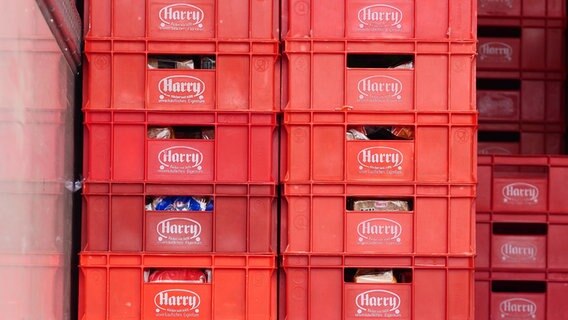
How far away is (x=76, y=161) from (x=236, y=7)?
136 cm

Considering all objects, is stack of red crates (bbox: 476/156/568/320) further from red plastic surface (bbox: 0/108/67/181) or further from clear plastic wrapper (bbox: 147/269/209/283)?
red plastic surface (bbox: 0/108/67/181)

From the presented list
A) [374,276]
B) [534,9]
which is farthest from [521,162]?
[534,9]

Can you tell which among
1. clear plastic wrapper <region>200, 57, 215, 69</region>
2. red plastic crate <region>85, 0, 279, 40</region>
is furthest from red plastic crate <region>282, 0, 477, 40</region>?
clear plastic wrapper <region>200, 57, 215, 69</region>

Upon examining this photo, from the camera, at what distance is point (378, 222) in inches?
263

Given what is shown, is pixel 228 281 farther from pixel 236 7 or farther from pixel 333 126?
pixel 236 7

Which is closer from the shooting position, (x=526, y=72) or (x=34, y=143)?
(x=34, y=143)

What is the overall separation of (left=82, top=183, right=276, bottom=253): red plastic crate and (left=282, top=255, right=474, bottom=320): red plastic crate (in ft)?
0.90

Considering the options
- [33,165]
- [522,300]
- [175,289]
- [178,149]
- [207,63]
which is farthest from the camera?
[522,300]

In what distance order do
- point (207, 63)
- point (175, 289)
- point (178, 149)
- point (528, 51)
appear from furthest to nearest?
point (528, 51), point (207, 63), point (178, 149), point (175, 289)

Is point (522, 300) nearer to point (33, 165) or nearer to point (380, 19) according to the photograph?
point (380, 19)

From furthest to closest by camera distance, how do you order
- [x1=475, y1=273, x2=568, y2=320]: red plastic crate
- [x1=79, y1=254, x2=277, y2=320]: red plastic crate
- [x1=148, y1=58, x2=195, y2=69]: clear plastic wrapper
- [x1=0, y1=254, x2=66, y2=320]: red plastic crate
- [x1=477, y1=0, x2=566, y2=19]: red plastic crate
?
[x1=477, y1=0, x2=566, y2=19]: red plastic crate
[x1=475, y1=273, x2=568, y2=320]: red plastic crate
[x1=148, y1=58, x2=195, y2=69]: clear plastic wrapper
[x1=79, y1=254, x2=277, y2=320]: red plastic crate
[x1=0, y1=254, x2=66, y2=320]: red plastic crate

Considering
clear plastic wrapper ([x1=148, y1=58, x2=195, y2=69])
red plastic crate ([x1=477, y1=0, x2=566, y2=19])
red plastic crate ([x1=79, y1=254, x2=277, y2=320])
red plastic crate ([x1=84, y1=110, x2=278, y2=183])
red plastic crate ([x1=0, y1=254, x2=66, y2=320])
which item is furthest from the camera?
red plastic crate ([x1=477, y1=0, x2=566, y2=19])

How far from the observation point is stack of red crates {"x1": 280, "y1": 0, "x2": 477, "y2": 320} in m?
6.64

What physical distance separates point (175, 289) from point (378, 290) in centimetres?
120
